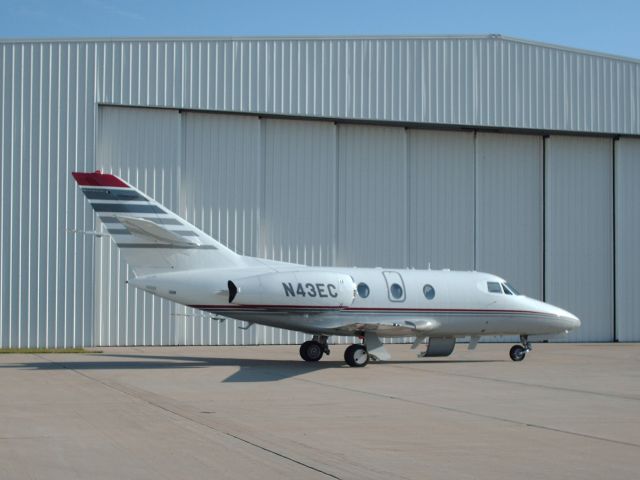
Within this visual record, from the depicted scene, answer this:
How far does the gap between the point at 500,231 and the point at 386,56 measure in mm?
8745

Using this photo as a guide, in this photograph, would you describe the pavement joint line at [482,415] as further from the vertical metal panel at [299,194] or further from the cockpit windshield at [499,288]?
the vertical metal panel at [299,194]

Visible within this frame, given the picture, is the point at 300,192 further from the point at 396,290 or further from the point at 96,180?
the point at 96,180

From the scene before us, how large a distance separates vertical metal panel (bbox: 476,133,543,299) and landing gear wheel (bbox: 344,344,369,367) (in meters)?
14.4

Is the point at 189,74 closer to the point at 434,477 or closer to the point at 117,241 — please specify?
the point at 117,241

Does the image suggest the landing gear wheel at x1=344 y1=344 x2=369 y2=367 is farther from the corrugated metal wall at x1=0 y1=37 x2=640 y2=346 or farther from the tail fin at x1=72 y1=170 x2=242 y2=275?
the corrugated metal wall at x1=0 y1=37 x2=640 y2=346

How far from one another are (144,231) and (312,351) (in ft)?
20.9

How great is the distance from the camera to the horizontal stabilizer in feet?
70.2

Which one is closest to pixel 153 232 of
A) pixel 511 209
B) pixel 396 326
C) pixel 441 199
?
pixel 396 326

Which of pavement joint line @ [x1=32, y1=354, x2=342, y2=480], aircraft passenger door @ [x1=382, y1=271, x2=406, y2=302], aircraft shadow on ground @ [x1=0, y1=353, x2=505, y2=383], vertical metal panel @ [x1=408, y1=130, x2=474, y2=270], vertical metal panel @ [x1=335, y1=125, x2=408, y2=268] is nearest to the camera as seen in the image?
pavement joint line @ [x1=32, y1=354, x2=342, y2=480]

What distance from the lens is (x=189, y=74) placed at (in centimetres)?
3278

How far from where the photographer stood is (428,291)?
25.6 meters

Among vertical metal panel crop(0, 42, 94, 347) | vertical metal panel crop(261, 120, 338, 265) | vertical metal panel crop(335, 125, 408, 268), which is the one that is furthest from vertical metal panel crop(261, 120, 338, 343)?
vertical metal panel crop(0, 42, 94, 347)

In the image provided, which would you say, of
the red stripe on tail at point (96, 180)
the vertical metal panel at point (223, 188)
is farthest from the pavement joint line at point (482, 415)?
the vertical metal panel at point (223, 188)

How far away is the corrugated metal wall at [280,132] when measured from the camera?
31.1 metres
